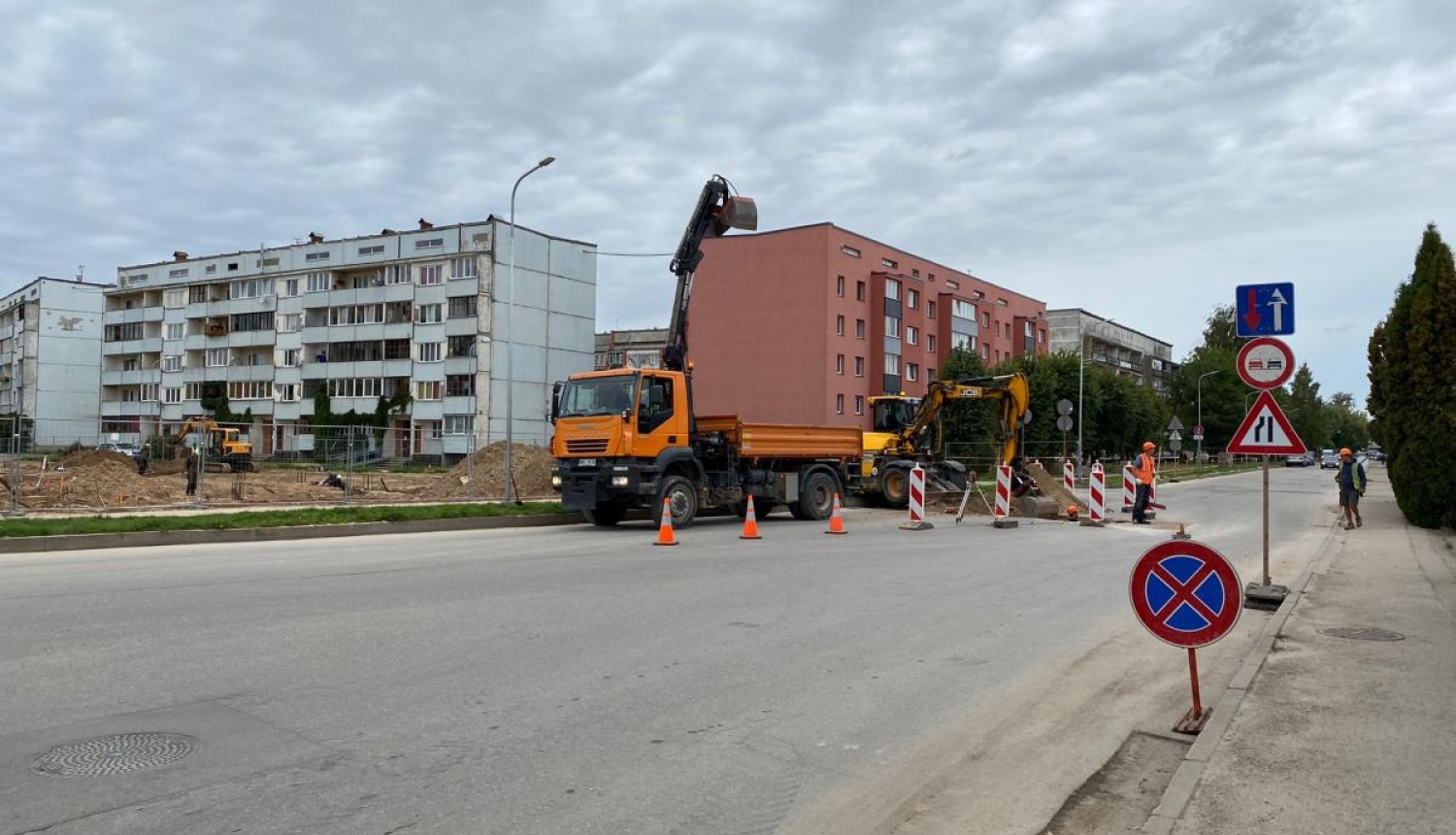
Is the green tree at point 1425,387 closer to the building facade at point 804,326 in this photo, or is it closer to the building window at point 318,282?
the building facade at point 804,326

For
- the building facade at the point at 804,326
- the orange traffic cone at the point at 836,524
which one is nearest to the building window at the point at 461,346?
→ the building facade at the point at 804,326

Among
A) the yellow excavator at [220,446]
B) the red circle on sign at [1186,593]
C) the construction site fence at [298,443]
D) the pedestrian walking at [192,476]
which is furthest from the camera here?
the yellow excavator at [220,446]

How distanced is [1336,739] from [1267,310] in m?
6.33

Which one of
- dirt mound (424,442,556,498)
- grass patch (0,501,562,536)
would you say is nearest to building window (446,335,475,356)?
dirt mound (424,442,556,498)

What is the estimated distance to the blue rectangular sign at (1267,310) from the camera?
10617mm

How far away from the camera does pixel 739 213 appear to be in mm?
22516

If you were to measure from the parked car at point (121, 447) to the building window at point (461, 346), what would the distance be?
3361 cm

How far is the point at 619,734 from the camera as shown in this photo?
561cm

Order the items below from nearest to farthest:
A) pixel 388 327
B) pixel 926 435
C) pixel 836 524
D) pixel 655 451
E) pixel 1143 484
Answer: pixel 836 524 → pixel 655 451 → pixel 1143 484 → pixel 926 435 → pixel 388 327

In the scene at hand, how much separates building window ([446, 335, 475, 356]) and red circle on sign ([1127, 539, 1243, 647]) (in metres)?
62.5

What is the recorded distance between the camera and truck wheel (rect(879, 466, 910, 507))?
2667 centimetres

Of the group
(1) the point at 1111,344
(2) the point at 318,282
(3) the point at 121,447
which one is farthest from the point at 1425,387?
(1) the point at 1111,344

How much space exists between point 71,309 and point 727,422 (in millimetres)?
89699

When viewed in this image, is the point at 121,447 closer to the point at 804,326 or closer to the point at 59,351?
the point at 804,326
